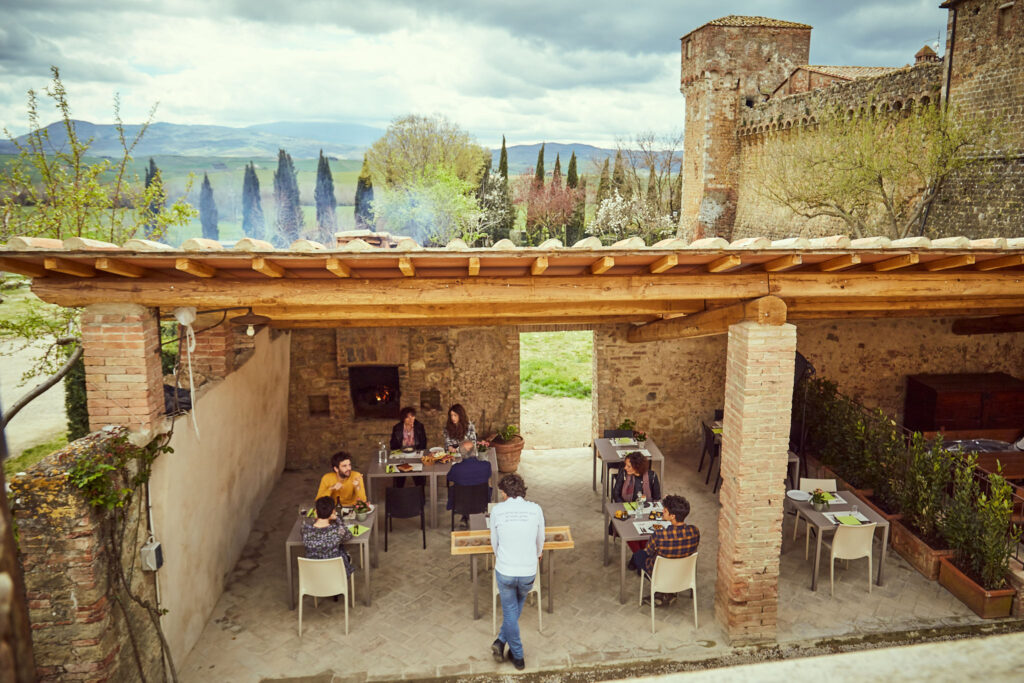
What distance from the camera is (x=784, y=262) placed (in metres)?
4.75

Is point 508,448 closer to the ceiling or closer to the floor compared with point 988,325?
closer to the floor

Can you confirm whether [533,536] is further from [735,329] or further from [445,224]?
[445,224]

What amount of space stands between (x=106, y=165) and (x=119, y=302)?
20.4ft

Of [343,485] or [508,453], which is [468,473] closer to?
[343,485]

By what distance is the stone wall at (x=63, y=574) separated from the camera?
13.1 ft

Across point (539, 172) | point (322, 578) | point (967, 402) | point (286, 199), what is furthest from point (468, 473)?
point (286, 199)

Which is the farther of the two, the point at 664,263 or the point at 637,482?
the point at 637,482

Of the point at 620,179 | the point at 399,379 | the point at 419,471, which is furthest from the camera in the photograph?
the point at 620,179

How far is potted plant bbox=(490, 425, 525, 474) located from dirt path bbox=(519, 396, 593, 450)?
1.45 meters

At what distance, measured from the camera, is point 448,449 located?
8.36 metres

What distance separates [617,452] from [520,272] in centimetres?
408

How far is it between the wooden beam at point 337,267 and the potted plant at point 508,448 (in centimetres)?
550

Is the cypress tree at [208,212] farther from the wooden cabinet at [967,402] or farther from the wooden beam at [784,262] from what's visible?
the wooden beam at [784,262]

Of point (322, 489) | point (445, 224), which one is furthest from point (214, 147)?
point (322, 489)
